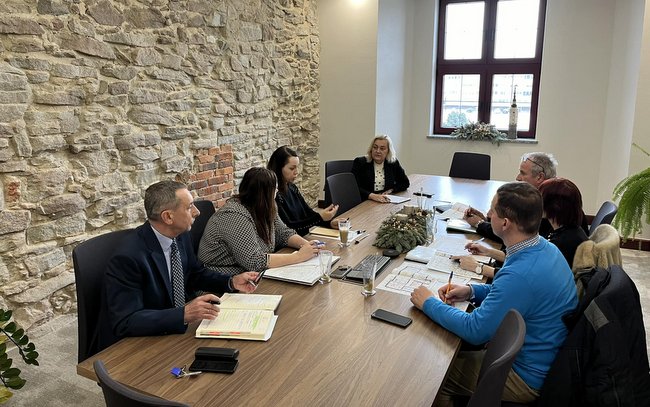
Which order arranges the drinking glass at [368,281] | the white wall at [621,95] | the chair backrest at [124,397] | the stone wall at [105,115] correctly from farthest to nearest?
1. the white wall at [621,95]
2. the stone wall at [105,115]
3. the drinking glass at [368,281]
4. the chair backrest at [124,397]

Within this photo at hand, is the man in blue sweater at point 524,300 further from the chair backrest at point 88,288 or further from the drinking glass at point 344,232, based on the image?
Result: the chair backrest at point 88,288

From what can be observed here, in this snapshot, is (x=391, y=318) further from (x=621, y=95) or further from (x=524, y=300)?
(x=621, y=95)

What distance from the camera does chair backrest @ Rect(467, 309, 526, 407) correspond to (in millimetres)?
1202

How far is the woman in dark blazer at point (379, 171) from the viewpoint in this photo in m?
4.45

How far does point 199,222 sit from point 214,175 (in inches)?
77.0

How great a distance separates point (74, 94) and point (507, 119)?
16.8ft

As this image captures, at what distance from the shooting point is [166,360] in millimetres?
1532

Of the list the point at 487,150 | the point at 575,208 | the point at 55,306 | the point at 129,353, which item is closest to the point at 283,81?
the point at 487,150

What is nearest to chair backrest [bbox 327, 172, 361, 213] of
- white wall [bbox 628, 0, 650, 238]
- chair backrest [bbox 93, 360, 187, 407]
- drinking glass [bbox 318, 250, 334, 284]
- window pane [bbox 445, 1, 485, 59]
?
drinking glass [bbox 318, 250, 334, 284]

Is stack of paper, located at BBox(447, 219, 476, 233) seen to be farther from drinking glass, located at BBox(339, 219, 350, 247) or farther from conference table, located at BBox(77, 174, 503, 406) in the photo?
conference table, located at BBox(77, 174, 503, 406)

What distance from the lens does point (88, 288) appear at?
76.0 inches

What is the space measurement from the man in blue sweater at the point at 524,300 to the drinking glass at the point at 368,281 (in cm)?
25

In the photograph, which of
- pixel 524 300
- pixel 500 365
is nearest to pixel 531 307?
pixel 524 300

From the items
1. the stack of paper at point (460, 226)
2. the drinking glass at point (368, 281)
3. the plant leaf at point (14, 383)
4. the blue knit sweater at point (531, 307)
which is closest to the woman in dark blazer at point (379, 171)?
the stack of paper at point (460, 226)
